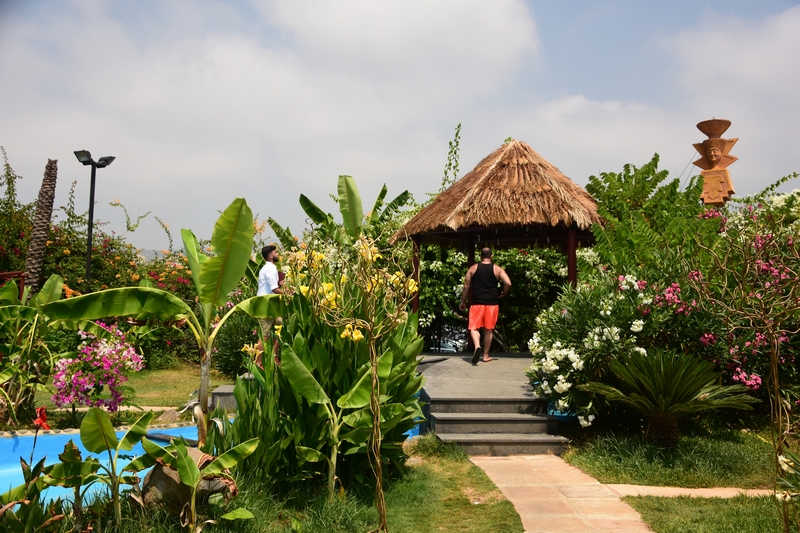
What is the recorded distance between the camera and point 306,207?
40.4 ft

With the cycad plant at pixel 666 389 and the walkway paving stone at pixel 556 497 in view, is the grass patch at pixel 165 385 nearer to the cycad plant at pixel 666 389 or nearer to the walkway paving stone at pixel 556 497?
the walkway paving stone at pixel 556 497

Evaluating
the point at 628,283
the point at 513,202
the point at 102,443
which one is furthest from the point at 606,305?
the point at 102,443

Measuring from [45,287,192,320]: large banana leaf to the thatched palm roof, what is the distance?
215 inches

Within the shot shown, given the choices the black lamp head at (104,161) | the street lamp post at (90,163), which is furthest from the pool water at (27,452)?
the black lamp head at (104,161)

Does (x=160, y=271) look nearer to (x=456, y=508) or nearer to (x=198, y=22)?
(x=198, y=22)

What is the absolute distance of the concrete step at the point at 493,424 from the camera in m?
7.64

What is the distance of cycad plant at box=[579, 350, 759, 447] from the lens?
6680 millimetres

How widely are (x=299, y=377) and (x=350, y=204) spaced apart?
649cm

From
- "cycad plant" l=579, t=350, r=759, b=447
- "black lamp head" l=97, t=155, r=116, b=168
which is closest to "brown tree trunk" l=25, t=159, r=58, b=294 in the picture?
"black lamp head" l=97, t=155, r=116, b=168

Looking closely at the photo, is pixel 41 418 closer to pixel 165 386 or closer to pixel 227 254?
pixel 227 254

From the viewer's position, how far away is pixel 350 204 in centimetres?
1123

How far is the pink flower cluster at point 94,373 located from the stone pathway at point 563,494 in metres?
4.78

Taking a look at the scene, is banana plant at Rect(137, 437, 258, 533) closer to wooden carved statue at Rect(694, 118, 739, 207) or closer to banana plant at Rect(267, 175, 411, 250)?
banana plant at Rect(267, 175, 411, 250)

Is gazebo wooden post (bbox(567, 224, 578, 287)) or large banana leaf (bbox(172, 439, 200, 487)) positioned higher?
gazebo wooden post (bbox(567, 224, 578, 287))
